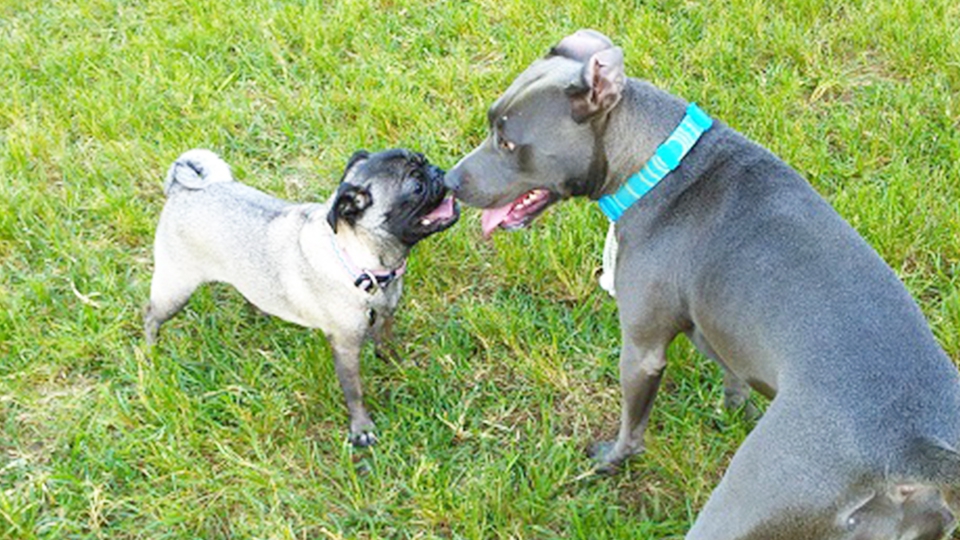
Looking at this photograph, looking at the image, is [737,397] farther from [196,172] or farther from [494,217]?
[196,172]

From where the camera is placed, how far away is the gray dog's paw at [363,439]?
435cm

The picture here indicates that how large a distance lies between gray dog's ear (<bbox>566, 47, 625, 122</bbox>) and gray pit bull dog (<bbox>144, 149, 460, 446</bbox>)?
82 centimetres

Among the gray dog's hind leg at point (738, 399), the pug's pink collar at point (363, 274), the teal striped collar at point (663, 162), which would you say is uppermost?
the teal striped collar at point (663, 162)

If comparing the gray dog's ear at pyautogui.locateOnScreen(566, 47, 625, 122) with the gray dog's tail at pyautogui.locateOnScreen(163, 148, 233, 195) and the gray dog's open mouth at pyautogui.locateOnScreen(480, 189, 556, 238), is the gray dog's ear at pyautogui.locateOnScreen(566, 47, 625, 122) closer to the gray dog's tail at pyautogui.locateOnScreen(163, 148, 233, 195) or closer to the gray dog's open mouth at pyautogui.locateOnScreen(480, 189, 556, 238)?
the gray dog's open mouth at pyautogui.locateOnScreen(480, 189, 556, 238)

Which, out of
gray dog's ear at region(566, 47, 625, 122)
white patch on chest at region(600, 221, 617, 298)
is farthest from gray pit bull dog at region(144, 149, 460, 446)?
gray dog's ear at region(566, 47, 625, 122)

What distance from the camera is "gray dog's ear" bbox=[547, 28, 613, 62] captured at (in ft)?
12.9

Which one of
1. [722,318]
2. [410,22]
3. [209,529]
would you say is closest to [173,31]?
[410,22]

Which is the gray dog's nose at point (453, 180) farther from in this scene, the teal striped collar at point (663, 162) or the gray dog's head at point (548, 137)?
the teal striped collar at point (663, 162)

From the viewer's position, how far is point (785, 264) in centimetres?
315

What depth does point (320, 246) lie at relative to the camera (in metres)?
4.35

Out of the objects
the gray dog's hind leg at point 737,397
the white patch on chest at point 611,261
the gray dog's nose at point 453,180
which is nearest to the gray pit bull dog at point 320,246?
the gray dog's nose at point 453,180

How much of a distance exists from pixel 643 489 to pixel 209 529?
1744 mm

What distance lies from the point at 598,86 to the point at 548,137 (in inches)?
10.5

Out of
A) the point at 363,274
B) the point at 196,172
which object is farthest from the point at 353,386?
the point at 196,172
